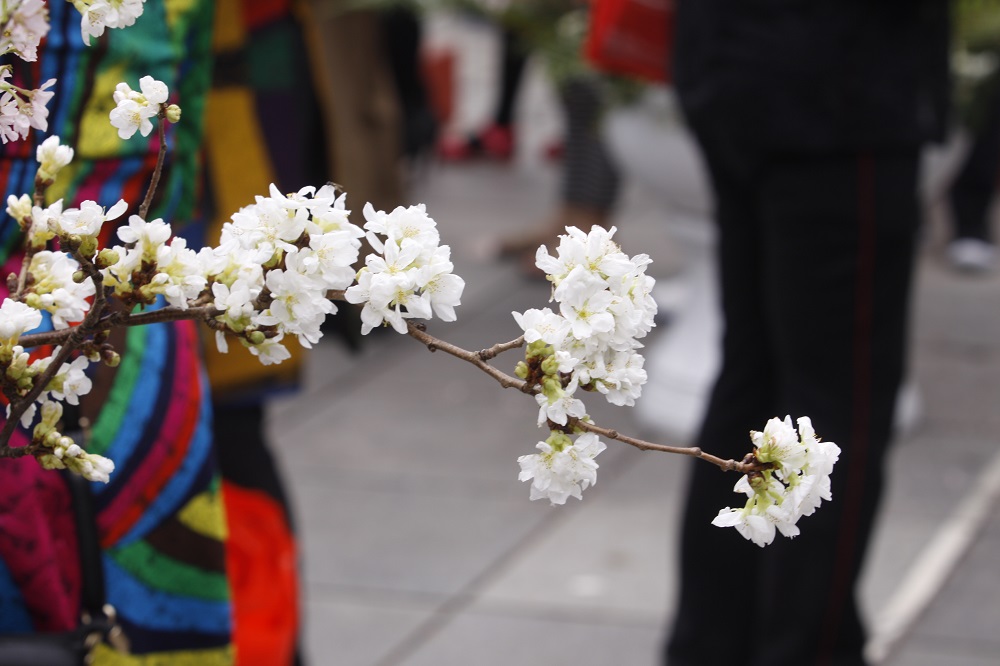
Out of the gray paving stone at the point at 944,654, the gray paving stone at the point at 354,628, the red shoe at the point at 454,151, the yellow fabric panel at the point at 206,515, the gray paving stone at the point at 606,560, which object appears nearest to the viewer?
the yellow fabric panel at the point at 206,515

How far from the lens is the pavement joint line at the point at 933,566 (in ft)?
10.7

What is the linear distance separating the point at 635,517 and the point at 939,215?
15.8 ft

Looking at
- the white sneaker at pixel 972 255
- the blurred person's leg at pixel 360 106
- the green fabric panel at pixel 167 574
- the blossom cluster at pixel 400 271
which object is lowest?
the white sneaker at pixel 972 255

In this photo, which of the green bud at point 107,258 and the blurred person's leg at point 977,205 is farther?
the blurred person's leg at point 977,205

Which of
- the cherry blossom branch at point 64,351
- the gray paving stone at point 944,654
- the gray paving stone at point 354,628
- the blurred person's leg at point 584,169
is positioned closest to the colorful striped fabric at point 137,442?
the cherry blossom branch at point 64,351

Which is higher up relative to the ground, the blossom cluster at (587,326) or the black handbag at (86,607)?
the blossom cluster at (587,326)

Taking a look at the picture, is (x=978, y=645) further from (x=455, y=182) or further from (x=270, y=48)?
(x=455, y=182)

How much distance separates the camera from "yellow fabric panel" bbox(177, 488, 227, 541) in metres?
1.61

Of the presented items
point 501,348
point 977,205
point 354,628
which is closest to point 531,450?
point 354,628

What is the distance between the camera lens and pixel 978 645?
10.5ft

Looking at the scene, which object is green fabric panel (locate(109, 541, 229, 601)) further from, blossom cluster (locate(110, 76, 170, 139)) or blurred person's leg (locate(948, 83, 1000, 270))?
blurred person's leg (locate(948, 83, 1000, 270))

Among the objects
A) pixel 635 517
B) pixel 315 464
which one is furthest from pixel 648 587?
pixel 315 464

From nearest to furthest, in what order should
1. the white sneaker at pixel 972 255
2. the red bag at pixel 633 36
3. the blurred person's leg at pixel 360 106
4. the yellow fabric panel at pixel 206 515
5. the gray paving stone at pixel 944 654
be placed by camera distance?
the yellow fabric panel at pixel 206 515 → the gray paving stone at pixel 944 654 → the red bag at pixel 633 36 → the blurred person's leg at pixel 360 106 → the white sneaker at pixel 972 255

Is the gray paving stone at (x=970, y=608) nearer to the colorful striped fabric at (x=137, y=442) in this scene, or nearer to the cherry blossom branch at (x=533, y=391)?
the colorful striped fabric at (x=137, y=442)
